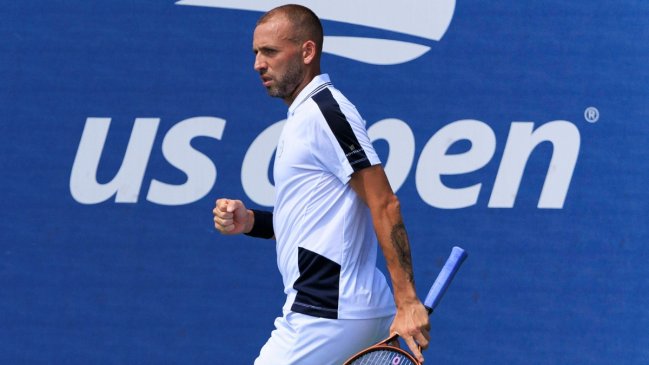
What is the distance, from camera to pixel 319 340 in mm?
3172

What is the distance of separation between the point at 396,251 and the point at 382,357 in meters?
0.26

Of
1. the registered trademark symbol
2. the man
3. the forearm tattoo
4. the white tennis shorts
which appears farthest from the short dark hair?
the registered trademark symbol

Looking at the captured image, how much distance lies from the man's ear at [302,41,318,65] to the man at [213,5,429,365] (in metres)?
0.07

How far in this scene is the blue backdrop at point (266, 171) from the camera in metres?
4.72

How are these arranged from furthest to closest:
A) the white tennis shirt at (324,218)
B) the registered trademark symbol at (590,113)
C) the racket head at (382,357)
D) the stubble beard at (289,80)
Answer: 1. the registered trademark symbol at (590,113)
2. the stubble beard at (289,80)
3. the white tennis shirt at (324,218)
4. the racket head at (382,357)

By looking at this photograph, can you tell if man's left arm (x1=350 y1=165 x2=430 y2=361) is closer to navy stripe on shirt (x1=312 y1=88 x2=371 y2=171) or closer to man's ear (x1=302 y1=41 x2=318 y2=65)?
navy stripe on shirt (x1=312 y1=88 x2=371 y2=171)

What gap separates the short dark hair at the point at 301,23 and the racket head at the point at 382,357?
808mm

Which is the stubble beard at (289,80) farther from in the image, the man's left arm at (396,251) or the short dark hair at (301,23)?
the man's left arm at (396,251)

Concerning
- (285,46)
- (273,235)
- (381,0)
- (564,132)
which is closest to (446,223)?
(564,132)

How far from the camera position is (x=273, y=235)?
3561mm

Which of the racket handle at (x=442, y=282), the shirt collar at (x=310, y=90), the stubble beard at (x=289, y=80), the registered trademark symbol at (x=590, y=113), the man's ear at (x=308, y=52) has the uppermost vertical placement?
the man's ear at (x=308, y=52)

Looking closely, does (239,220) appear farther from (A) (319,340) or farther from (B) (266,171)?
(B) (266,171)

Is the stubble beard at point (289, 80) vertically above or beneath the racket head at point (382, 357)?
above

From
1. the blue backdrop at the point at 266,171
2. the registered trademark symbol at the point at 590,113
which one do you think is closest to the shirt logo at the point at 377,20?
the blue backdrop at the point at 266,171
